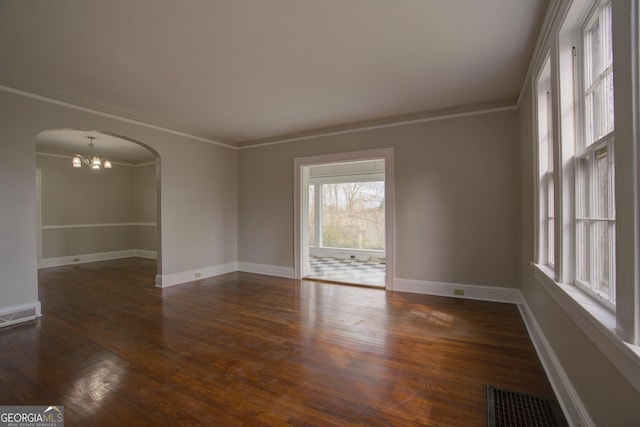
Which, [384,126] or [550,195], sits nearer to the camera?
[550,195]

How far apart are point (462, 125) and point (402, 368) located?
334cm

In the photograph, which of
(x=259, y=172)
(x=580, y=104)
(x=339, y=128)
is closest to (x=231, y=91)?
(x=339, y=128)

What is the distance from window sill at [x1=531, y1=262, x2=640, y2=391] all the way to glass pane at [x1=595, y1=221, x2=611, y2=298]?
87 millimetres

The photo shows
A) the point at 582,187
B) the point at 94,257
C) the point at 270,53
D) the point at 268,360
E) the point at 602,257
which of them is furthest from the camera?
the point at 94,257

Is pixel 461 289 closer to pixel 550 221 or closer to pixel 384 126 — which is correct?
pixel 550 221

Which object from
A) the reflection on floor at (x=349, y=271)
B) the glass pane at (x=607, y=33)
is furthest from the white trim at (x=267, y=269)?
the glass pane at (x=607, y=33)

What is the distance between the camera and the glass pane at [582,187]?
1789 millimetres

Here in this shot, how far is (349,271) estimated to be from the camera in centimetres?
635

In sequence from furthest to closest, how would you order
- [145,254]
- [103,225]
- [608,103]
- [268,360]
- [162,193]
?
[145,254] → [103,225] → [162,193] → [268,360] → [608,103]

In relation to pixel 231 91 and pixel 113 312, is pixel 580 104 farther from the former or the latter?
pixel 113 312

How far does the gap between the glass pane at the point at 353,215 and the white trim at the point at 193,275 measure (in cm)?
332

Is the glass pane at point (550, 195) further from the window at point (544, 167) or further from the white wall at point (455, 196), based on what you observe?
the white wall at point (455, 196)

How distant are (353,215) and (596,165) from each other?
6.78 metres

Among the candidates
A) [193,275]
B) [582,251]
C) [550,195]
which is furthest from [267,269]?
[582,251]
